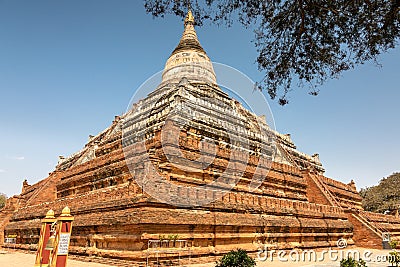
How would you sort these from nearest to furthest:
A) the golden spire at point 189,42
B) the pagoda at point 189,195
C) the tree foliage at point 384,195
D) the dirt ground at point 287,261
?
the pagoda at point 189,195 < the dirt ground at point 287,261 < the golden spire at point 189,42 < the tree foliage at point 384,195

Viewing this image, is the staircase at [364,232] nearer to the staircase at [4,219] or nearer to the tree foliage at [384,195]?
the tree foliage at [384,195]

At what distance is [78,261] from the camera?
485 inches

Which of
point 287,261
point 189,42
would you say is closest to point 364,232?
point 287,261

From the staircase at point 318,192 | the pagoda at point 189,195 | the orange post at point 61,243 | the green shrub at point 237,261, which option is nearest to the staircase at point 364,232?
the pagoda at point 189,195

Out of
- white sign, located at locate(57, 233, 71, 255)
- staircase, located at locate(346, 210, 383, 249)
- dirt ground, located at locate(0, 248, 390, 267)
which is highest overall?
staircase, located at locate(346, 210, 383, 249)

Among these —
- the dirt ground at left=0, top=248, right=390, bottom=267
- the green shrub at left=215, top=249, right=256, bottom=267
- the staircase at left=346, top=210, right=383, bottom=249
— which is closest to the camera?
the green shrub at left=215, top=249, right=256, bottom=267

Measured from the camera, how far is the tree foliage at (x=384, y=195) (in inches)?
1622

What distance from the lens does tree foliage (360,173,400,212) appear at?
41.2m

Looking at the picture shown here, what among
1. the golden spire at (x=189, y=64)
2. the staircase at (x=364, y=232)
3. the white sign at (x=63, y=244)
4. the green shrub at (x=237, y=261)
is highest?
the golden spire at (x=189, y=64)

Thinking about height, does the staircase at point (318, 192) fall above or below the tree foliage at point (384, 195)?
below

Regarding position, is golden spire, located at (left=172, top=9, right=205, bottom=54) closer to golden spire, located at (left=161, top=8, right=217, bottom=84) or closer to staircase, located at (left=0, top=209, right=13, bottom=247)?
golden spire, located at (left=161, top=8, right=217, bottom=84)

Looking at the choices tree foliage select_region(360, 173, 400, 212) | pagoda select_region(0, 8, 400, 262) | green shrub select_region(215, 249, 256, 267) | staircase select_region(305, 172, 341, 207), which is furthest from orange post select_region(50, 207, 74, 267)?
tree foliage select_region(360, 173, 400, 212)

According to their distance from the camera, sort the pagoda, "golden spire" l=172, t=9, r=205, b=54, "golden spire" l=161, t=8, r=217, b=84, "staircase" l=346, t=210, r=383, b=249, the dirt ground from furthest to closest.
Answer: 1. "golden spire" l=172, t=9, r=205, b=54
2. "golden spire" l=161, t=8, r=217, b=84
3. "staircase" l=346, t=210, r=383, b=249
4. the dirt ground
5. the pagoda

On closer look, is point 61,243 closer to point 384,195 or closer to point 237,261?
point 237,261
